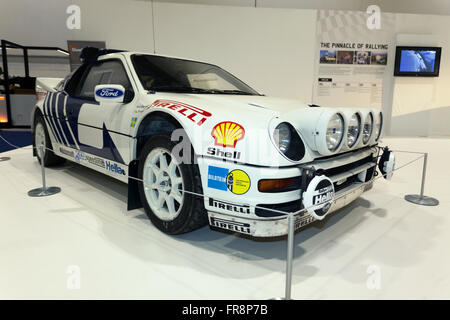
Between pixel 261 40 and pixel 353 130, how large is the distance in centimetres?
650

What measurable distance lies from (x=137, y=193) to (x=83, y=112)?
1080 mm

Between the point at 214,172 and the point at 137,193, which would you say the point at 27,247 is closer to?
the point at 137,193

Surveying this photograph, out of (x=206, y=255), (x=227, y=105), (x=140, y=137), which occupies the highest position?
(x=227, y=105)

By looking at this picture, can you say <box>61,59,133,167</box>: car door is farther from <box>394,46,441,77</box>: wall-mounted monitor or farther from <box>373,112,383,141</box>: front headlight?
<box>394,46,441,77</box>: wall-mounted monitor

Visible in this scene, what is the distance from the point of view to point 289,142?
70.2 inches

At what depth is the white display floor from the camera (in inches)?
63.0

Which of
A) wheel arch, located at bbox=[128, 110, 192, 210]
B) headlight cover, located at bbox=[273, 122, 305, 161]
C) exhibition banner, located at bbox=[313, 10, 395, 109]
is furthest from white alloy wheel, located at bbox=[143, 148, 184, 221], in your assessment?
exhibition banner, located at bbox=[313, 10, 395, 109]

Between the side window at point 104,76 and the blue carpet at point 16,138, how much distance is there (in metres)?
3.39

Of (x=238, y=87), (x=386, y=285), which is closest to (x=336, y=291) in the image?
(x=386, y=285)

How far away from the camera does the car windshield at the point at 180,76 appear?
2467 mm

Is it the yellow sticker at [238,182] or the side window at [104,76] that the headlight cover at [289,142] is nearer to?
the yellow sticker at [238,182]

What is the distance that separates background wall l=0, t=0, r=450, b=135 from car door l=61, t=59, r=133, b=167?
16.4 ft

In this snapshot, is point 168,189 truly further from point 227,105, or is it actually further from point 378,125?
point 378,125

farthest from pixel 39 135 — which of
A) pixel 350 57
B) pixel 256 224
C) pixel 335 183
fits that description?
pixel 350 57
